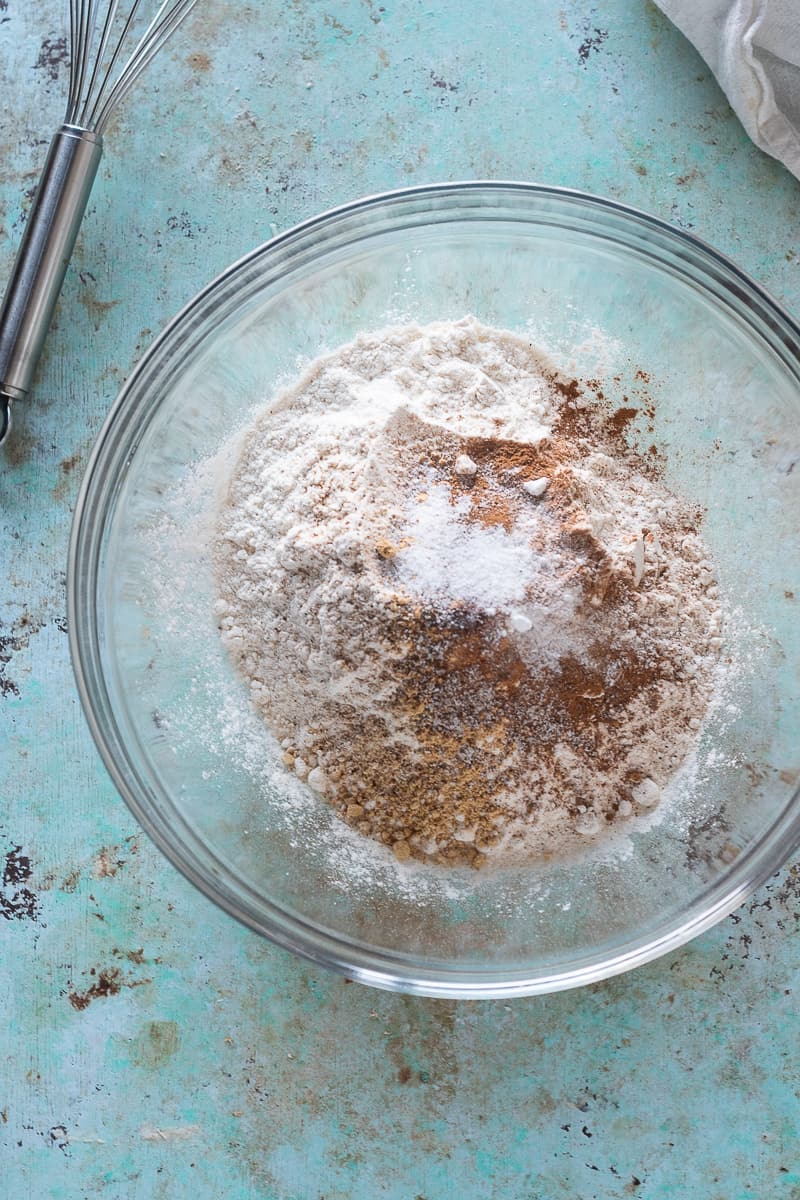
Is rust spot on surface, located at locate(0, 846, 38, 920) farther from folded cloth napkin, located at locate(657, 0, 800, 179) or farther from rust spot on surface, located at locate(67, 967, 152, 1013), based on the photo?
folded cloth napkin, located at locate(657, 0, 800, 179)

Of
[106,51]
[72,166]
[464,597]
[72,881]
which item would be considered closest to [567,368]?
[464,597]

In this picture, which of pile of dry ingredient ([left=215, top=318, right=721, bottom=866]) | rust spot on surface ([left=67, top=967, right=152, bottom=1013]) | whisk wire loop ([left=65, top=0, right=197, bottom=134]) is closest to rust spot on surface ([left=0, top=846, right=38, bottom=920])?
rust spot on surface ([left=67, top=967, right=152, bottom=1013])

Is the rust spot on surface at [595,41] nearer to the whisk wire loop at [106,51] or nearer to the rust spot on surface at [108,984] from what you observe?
the whisk wire loop at [106,51]

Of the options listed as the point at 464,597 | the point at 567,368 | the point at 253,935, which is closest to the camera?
the point at 464,597

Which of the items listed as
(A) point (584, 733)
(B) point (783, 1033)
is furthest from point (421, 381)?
(B) point (783, 1033)

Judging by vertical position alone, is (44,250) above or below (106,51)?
below

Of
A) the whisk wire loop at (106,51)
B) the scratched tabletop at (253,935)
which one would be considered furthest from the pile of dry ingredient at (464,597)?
the whisk wire loop at (106,51)

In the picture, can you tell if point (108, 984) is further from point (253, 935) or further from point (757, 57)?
point (757, 57)
